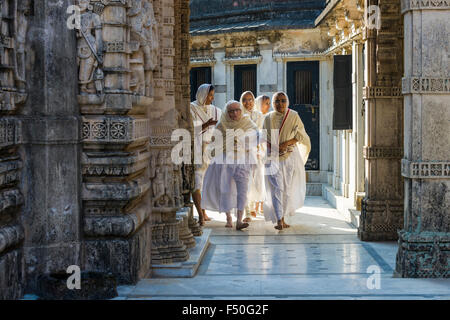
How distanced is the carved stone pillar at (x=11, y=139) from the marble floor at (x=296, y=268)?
1.00 m

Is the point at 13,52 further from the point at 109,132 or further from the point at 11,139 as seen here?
the point at 109,132

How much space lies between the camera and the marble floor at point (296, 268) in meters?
6.93

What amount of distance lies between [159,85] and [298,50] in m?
9.86

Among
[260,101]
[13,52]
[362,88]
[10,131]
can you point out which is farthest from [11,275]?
[260,101]

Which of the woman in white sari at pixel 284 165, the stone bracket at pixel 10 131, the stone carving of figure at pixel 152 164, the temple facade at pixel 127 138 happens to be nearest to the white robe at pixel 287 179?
the woman in white sari at pixel 284 165

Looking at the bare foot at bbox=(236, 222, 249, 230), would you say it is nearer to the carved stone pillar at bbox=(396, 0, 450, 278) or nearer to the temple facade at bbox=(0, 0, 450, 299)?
the temple facade at bbox=(0, 0, 450, 299)

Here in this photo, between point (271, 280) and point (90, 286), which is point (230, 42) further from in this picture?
point (90, 286)

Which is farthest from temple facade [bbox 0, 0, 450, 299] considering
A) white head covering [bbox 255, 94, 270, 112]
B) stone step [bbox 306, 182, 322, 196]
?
stone step [bbox 306, 182, 322, 196]

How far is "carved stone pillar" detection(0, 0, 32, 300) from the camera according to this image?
19.5ft

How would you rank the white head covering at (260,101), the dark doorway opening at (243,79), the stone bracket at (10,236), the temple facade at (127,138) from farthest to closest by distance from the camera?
the dark doorway opening at (243,79), the white head covering at (260,101), the temple facade at (127,138), the stone bracket at (10,236)

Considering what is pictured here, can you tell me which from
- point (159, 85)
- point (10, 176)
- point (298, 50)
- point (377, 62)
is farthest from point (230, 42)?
point (10, 176)

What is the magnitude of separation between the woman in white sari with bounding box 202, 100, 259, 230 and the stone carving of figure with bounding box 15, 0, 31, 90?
6.46 metres

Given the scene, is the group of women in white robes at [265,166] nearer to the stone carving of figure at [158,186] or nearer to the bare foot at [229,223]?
the bare foot at [229,223]

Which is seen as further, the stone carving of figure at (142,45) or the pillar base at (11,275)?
the stone carving of figure at (142,45)
